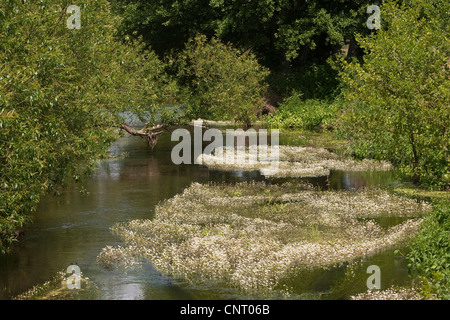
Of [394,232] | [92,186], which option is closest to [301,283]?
[394,232]

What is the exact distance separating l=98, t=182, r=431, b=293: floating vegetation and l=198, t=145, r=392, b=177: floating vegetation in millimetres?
5549

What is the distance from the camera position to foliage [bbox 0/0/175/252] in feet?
55.6

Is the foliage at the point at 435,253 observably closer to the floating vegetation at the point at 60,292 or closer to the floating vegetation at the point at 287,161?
the floating vegetation at the point at 60,292

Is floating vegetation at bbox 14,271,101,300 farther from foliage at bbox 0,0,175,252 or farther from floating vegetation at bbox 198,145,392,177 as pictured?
floating vegetation at bbox 198,145,392,177

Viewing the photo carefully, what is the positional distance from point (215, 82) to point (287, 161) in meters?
11.9

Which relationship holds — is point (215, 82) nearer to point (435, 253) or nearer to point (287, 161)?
point (287, 161)

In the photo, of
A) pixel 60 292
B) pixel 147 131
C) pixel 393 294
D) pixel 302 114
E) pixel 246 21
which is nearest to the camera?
pixel 393 294

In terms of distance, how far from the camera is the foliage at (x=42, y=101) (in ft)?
55.6

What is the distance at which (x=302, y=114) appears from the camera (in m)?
58.8

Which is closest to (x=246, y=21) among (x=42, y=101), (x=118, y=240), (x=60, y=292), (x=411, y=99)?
(x=411, y=99)

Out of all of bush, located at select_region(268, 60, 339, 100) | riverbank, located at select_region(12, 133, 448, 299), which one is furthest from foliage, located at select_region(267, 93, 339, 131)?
riverbank, located at select_region(12, 133, 448, 299)

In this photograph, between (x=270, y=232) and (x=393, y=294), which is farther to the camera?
(x=270, y=232)

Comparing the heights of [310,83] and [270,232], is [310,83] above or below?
above

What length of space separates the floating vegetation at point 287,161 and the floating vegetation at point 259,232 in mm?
5549
